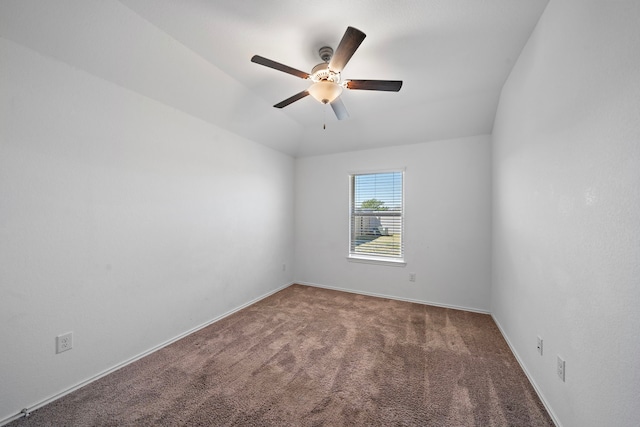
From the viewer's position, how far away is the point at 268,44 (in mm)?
1894

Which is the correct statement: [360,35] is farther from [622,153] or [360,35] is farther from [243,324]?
[243,324]

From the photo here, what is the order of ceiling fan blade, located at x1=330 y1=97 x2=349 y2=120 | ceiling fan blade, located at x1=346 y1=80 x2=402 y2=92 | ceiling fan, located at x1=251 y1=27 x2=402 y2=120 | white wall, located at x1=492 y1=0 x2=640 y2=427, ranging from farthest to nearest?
Answer: ceiling fan blade, located at x1=330 y1=97 x2=349 y2=120 < ceiling fan blade, located at x1=346 y1=80 x2=402 y2=92 < ceiling fan, located at x1=251 y1=27 x2=402 y2=120 < white wall, located at x1=492 y1=0 x2=640 y2=427

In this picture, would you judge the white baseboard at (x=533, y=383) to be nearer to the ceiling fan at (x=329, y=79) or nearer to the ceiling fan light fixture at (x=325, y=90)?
the ceiling fan at (x=329, y=79)

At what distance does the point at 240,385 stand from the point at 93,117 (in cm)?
235

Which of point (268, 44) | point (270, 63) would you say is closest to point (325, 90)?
point (270, 63)

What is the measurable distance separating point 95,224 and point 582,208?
3187 mm

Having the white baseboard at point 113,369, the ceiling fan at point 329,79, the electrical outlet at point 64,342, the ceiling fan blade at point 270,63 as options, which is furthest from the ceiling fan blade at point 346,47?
the white baseboard at point 113,369

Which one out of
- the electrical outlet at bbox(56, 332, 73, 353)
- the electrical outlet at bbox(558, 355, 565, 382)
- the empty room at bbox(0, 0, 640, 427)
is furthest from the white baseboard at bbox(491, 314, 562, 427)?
the electrical outlet at bbox(56, 332, 73, 353)

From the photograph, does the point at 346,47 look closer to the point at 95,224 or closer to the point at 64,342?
the point at 95,224

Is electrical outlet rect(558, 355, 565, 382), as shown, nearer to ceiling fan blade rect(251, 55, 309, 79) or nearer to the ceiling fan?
the ceiling fan

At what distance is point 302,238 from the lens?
4336mm

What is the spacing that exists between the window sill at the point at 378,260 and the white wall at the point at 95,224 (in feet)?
6.48

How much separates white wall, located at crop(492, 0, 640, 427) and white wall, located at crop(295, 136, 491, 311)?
1.18 meters

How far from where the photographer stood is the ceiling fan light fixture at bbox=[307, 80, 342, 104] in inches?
71.8
